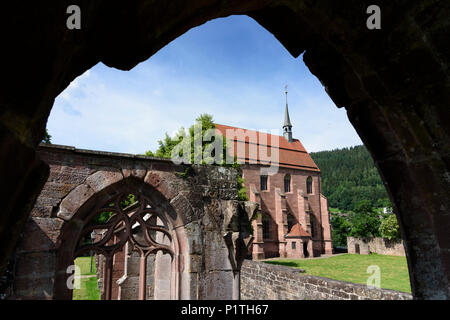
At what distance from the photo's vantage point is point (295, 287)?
29.3ft

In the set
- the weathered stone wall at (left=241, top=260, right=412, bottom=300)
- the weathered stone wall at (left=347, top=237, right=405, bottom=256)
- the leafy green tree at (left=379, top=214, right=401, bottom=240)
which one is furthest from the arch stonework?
the leafy green tree at (left=379, top=214, right=401, bottom=240)

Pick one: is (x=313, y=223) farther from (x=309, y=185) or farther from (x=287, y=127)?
(x=287, y=127)

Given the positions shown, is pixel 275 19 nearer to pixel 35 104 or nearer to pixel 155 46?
pixel 155 46

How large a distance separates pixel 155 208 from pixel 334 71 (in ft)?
14.9

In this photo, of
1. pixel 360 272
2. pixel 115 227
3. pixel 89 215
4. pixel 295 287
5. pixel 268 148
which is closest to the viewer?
pixel 89 215

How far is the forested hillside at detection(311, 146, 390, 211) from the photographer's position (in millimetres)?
92875

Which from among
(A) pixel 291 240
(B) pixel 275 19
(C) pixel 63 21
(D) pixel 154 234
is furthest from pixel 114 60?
(A) pixel 291 240

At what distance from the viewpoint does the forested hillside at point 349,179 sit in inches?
3656

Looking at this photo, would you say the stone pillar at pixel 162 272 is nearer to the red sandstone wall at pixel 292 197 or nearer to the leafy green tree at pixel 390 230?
the red sandstone wall at pixel 292 197

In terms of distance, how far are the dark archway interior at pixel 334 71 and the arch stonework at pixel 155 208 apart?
410cm

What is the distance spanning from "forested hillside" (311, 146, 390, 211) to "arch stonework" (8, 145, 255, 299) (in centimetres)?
8903

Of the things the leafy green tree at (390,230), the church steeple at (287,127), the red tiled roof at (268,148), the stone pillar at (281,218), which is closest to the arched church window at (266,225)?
the stone pillar at (281,218)

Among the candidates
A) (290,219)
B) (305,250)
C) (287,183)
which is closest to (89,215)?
(305,250)
